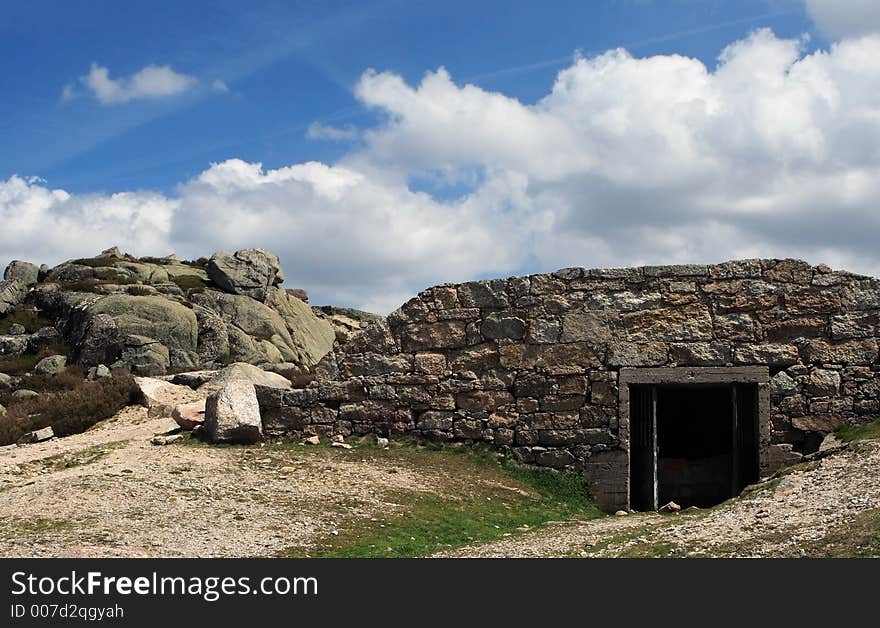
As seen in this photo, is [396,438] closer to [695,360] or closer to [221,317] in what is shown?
[695,360]

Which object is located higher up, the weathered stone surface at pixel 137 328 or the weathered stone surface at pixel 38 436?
the weathered stone surface at pixel 137 328

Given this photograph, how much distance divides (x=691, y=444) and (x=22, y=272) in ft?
111

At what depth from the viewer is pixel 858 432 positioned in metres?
12.2

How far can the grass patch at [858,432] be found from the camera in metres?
11.8

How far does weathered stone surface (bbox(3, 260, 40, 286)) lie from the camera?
1614 inches

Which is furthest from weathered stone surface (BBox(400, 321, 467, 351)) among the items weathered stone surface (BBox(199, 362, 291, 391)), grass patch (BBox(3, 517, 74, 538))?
grass patch (BBox(3, 517, 74, 538))

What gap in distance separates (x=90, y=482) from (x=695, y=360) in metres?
8.21

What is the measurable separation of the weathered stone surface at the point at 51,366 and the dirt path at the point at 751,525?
908 inches

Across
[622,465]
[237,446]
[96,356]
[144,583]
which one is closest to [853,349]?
[622,465]

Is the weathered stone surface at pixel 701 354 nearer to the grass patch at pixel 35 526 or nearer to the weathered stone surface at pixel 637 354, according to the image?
the weathered stone surface at pixel 637 354

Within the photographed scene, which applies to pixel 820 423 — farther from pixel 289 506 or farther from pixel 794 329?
pixel 289 506

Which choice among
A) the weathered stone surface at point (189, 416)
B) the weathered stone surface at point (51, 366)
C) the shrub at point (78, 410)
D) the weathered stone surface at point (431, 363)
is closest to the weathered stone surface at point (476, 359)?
the weathered stone surface at point (431, 363)

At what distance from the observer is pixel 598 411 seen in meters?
13.0

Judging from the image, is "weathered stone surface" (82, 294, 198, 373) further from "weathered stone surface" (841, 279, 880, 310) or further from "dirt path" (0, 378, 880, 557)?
"weathered stone surface" (841, 279, 880, 310)
